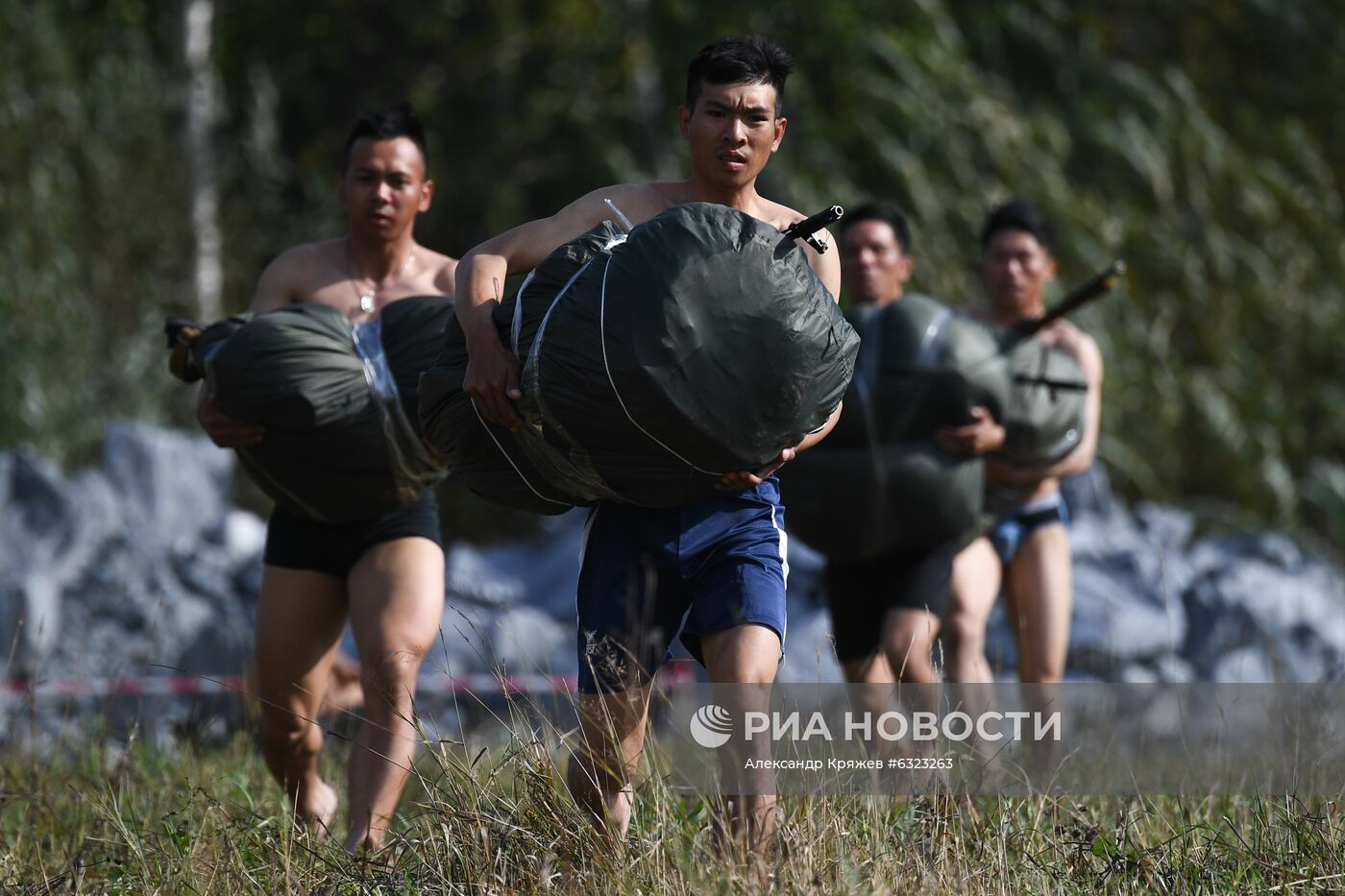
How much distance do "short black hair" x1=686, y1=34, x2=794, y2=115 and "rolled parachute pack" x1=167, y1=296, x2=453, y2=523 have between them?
1076mm

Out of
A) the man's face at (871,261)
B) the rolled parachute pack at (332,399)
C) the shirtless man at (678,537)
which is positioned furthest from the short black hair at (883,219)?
the shirtless man at (678,537)

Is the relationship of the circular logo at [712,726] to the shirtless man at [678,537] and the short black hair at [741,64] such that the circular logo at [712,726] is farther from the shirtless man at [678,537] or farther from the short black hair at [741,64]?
the short black hair at [741,64]

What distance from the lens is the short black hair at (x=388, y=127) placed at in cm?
486

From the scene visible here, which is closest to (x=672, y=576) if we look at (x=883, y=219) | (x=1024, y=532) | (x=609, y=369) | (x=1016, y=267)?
(x=609, y=369)

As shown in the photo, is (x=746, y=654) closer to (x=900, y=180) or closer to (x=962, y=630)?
(x=962, y=630)

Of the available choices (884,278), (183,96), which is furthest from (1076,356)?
(183,96)

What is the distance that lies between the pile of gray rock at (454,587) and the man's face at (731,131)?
4.35 m

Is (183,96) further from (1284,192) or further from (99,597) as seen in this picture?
(1284,192)

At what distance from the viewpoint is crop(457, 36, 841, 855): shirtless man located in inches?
135

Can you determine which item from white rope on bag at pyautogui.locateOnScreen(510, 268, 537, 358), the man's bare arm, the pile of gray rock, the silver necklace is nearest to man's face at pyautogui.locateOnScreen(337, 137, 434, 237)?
the silver necklace

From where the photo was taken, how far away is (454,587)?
8555 millimetres

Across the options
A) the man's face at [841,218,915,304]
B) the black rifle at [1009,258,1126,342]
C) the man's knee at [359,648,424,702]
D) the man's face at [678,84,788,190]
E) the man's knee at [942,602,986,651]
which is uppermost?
the man's face at [841,218,915,304]

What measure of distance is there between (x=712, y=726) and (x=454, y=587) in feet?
17.2

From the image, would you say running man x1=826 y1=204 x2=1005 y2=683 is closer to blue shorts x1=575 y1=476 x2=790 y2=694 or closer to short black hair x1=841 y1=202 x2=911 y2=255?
short black hair x1=841 y1=202 x2=911 y2=255
